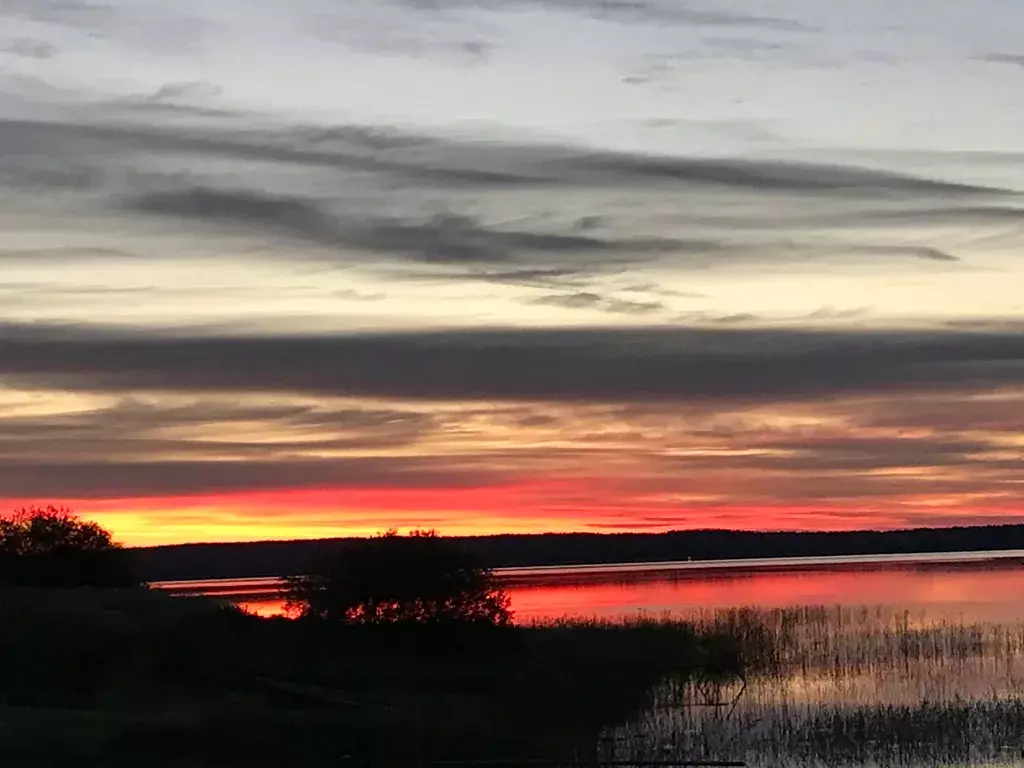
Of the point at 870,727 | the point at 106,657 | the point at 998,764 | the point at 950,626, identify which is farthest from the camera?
the point at 950,626

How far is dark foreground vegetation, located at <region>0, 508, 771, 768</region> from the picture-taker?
27.2 metres

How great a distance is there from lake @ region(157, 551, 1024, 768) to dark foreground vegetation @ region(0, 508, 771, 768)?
145 centimetres

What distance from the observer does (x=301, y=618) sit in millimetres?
40812

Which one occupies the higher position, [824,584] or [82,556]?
[82,556]

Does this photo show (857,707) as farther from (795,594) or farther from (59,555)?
(795,594)

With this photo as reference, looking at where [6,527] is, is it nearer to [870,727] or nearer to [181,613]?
[181,613]

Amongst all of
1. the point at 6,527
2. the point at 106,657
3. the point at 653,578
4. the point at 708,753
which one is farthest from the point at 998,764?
the point at 653,578

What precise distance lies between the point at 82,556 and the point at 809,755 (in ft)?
89.8

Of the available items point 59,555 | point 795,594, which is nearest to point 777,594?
point 795,594

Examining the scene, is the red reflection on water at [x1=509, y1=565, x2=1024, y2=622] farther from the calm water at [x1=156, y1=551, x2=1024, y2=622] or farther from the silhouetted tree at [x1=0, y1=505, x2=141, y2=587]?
the silhouetted tree at [x1=0, y1=505, x2=141, y2=587]

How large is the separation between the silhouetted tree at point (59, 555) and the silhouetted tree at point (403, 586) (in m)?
10.2

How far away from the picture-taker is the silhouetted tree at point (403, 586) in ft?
131

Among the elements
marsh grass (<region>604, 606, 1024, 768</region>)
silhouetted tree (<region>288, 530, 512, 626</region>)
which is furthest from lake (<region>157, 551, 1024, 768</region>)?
silhouetted tree (<region>288, 530, 512, 626</region>)

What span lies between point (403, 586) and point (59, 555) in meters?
13.5
